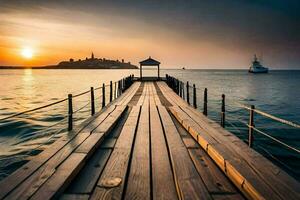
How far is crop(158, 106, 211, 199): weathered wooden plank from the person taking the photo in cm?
281

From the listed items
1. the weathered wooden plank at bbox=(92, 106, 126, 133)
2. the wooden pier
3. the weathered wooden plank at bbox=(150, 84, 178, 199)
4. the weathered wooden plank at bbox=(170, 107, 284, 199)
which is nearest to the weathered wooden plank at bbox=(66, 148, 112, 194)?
the wooden pier

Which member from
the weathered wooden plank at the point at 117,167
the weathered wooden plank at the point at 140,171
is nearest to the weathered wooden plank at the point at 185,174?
the weathered wooden plank at the point at 140,171

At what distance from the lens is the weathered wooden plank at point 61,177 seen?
8.76 feet

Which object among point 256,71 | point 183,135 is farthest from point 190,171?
point 256,71

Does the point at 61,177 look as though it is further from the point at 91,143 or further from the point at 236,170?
the point at 236,170

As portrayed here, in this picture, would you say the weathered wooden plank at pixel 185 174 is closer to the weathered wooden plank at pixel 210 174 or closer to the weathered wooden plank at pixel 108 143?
the weathered wooden plank at pixel 210 174

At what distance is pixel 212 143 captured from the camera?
176 inches

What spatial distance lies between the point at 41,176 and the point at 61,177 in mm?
317

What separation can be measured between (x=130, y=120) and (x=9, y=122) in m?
12.5

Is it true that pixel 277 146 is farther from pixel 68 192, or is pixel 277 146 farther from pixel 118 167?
pixel 68 192

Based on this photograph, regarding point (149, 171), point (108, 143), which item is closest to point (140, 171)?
point (149, 171)

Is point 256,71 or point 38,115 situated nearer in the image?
point 38,115

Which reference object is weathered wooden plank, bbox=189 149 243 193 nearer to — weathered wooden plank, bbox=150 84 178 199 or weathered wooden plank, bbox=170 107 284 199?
weathered wooden plank, bbox=170 107 284 199

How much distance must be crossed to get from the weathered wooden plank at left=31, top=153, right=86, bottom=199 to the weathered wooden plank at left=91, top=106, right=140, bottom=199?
0.42 m
